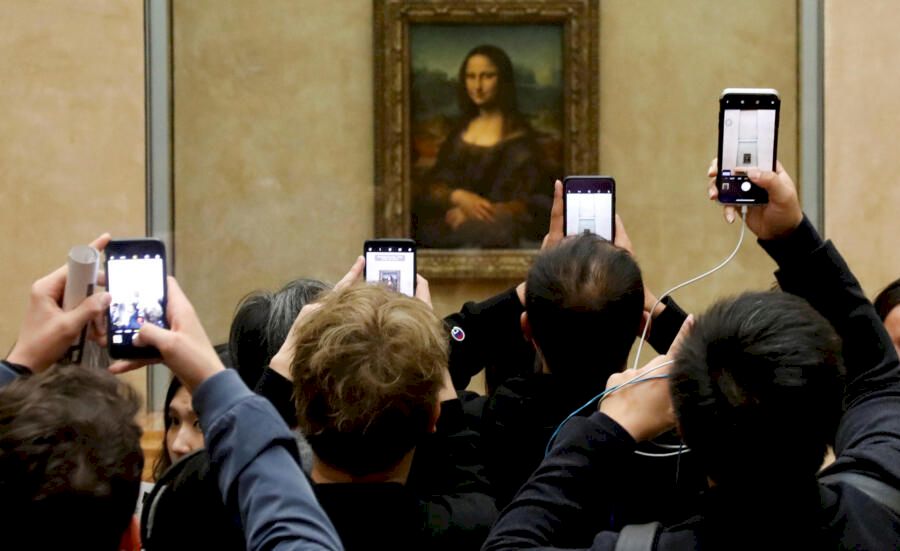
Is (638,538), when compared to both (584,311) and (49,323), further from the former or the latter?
(49,323)

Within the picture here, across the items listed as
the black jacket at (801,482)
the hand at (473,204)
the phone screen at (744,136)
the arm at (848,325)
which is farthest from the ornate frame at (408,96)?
the black jacket at (801,482)

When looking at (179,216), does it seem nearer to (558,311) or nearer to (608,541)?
(558,311)

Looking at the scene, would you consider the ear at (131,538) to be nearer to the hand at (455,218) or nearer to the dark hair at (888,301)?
the dark hair at (888,301)

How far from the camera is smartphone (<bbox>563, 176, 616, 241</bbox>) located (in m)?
3.89

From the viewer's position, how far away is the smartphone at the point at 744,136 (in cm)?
296

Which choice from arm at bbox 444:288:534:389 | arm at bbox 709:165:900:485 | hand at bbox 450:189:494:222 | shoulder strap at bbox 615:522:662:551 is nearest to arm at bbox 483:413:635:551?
shoulder strap at bbox 615:522:662:551

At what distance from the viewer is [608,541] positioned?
1.98 m

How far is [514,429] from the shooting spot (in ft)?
8.84

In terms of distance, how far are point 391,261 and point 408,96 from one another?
5.07 meters

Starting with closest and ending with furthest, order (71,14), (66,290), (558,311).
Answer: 1. (66,290)
2. (558,311)
3. (71,14)

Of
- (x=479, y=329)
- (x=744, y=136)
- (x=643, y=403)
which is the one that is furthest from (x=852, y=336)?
(x=479, y=329)

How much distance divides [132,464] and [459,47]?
23.6 feet

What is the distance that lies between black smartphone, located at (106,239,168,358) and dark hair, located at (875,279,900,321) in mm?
2408

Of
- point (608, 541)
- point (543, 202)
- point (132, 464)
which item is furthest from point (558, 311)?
point (543, 202)
